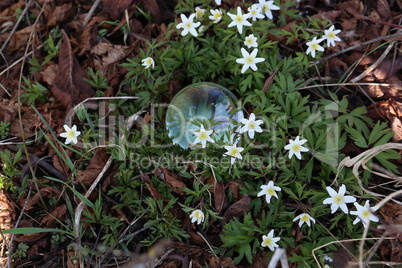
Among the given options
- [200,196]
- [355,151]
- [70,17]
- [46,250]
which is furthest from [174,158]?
[70,17]

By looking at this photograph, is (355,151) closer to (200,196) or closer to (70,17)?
(200,196)

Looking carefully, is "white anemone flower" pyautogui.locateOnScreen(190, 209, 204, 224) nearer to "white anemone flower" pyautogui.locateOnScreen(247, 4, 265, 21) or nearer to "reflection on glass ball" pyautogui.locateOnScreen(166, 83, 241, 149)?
"reflection on glass ball" pyautogui.locateOnScreen(166, 83, 241, 149)

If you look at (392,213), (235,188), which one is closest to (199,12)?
(235,188)

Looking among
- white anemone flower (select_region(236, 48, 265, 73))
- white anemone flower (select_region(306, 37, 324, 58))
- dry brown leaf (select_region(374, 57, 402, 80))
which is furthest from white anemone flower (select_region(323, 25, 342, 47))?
white anemone flower (select_region(236, 48, 265, 73))

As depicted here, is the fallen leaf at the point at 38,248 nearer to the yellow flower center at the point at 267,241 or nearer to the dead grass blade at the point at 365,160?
the yellow flower center at the point at 267,241

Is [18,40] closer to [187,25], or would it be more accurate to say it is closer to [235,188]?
[187,25]
